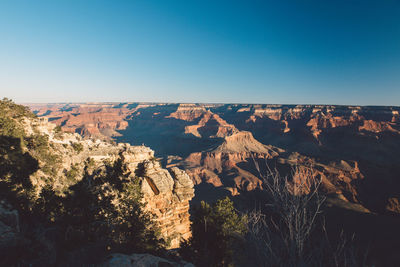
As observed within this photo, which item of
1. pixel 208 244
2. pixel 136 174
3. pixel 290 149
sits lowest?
pixel 290 149

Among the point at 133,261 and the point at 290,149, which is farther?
the point at 290,149

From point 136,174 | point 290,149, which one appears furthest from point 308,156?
point 136,174

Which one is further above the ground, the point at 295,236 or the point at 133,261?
the point at 295,236

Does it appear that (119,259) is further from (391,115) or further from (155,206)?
(391,115)

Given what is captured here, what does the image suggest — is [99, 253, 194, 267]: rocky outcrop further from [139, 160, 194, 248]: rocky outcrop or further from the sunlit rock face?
[139, 160, 194, 248]: rocky outcrop

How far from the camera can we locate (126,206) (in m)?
17.2

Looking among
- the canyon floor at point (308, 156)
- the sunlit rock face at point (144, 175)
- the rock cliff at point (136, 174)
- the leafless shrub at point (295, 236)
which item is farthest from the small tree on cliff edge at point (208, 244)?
the leafless shrub at point (295, 236)

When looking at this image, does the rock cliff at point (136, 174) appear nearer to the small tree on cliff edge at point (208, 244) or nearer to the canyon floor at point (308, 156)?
the small tree on cliff edge at point (208, 244)

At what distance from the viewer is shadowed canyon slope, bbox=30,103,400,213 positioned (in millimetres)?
60562

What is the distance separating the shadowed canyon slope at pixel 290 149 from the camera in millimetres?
60562

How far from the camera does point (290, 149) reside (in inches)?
4368

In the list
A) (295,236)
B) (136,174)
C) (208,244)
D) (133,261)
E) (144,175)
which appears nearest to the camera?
(295,236)

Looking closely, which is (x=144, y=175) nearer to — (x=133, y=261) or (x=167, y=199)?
(x=167, y=199)

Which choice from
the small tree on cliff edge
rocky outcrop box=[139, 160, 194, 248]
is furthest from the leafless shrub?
rocky outcrop box=[139, 160, 194, 248]
